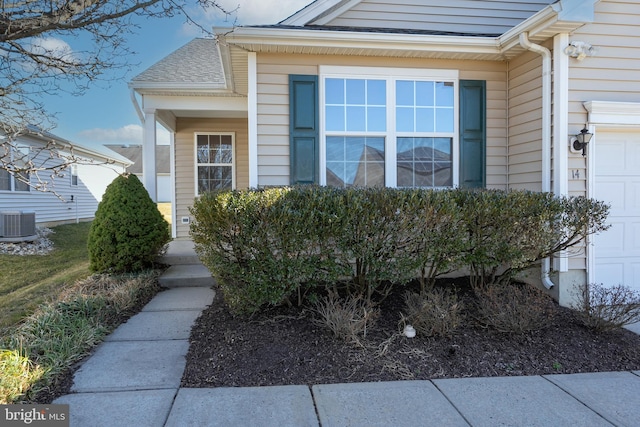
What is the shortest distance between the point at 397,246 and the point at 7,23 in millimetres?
4517

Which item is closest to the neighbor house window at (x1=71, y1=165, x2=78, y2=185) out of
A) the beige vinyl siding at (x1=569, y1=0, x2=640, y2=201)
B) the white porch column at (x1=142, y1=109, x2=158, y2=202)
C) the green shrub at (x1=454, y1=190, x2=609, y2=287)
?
the white porch column at (x1=142, y1=109, x2=158, y2=202)

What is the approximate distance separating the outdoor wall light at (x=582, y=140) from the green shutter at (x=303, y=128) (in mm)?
3213

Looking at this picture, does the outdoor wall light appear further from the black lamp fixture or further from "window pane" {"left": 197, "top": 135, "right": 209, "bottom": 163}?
"window pane" {"left": 197, "top": 135, "right": 209, "bottom": 163}

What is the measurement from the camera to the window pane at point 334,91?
5.40m

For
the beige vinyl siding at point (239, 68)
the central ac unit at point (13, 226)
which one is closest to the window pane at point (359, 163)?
the beige vinyl siding at point (239, 68)

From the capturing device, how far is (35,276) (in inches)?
265

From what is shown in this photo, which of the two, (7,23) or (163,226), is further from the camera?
(163,226)

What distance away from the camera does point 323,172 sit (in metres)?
5.38

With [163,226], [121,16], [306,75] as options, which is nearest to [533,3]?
[306,75]

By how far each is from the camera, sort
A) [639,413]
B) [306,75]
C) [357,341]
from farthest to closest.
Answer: [306,75]
[357,341]
[639,413]

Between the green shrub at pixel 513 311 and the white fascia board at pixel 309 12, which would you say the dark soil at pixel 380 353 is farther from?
the white fascia board at pixel 309 12

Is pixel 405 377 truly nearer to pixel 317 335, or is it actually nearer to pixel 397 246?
pixel 317 335

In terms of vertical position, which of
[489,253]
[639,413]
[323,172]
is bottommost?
[639,413]

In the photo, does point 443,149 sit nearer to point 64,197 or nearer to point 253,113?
point 253,113
